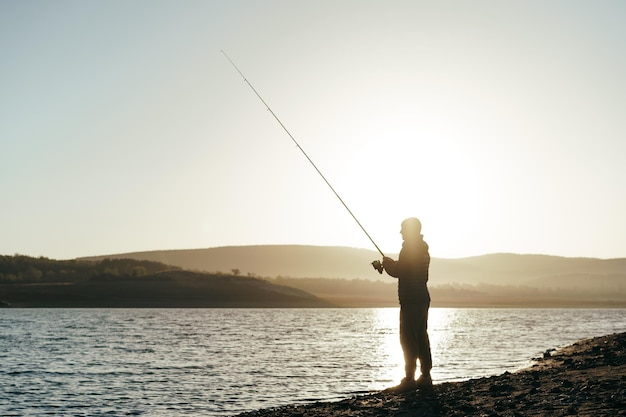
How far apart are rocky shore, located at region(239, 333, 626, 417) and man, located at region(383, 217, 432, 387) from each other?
669 mm

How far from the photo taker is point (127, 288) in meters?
108

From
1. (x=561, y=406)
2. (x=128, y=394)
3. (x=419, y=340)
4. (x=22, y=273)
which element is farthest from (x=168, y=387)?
(x=22, y=273)

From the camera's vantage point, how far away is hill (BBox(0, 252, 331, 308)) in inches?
4102

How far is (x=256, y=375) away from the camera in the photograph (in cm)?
2195

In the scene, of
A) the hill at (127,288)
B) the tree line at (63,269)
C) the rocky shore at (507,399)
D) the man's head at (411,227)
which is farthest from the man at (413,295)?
the tree line at (63,269)

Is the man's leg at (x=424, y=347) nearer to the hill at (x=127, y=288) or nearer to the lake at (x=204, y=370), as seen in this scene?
the lake at (x=204, y=370)

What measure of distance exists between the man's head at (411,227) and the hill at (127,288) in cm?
9463

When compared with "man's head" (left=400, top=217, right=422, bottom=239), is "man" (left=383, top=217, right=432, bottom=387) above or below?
below

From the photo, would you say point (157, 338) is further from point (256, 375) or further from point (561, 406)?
point (561, 406)

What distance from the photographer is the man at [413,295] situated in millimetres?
14109

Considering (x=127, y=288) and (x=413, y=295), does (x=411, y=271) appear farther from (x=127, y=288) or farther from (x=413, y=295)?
(x=127, y=288)

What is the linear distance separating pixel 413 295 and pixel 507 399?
10.1 ft

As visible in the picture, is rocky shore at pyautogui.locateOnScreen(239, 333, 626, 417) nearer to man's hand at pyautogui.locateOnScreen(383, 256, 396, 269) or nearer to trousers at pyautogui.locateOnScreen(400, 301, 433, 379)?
trousers at pyautogui.locateOnScreen(400, 301, 433, 379)

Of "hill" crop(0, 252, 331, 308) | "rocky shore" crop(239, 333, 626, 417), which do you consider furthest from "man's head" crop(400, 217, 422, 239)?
"hill" crop(0, 252, 331, 308)
